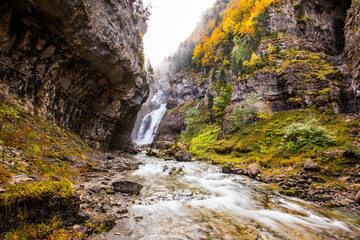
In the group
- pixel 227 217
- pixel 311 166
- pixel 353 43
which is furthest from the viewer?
pixel 353 43

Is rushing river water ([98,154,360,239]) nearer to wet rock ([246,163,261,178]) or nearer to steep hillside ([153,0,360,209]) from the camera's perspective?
steep hillside ([153,0,360,209])

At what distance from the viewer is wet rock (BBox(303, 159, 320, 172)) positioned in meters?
7.20

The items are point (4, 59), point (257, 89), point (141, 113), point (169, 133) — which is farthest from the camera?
point (141, 113)

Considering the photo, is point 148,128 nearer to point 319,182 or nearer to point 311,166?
point 311,166

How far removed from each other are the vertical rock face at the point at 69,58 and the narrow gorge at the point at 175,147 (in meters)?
0.06

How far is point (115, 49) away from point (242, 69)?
17.2 meters

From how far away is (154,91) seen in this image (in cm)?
6644

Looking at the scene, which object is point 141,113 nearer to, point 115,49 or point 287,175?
point 115,49

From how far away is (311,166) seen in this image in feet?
24.0

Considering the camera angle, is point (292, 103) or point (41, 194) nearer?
point (41, 194)

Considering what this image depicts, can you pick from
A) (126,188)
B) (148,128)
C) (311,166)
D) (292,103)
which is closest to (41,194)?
(126,188)

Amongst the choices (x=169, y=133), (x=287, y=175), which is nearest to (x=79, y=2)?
(x=287, y=175)

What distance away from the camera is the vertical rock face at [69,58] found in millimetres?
7668

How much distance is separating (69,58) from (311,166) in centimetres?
1580
